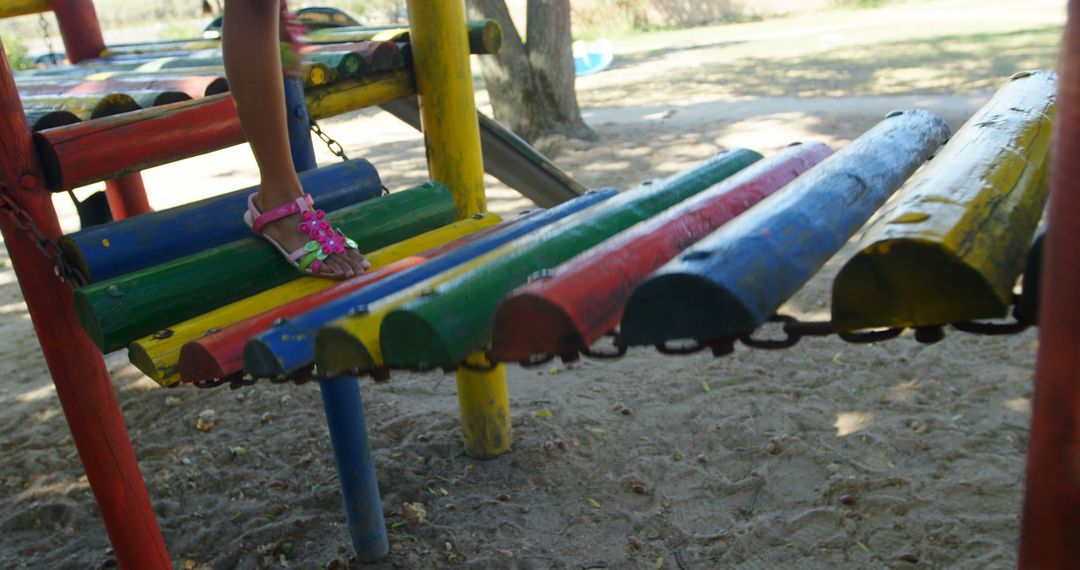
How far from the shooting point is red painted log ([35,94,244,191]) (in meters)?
2.21

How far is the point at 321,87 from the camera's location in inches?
116

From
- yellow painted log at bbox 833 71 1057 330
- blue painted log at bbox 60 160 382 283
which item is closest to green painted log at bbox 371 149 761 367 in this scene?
yellow painted log at bbox 833 71 1057 330

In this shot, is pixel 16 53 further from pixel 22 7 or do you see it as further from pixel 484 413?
pixel 484 413

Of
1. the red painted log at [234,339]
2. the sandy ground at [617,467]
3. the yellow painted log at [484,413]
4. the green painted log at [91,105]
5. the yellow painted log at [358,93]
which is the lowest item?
the sandy ground at [617,467]

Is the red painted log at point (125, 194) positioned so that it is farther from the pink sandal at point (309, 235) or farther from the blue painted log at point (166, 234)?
the pink sandal at point (309, 235)

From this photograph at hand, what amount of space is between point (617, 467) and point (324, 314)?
1786 mm

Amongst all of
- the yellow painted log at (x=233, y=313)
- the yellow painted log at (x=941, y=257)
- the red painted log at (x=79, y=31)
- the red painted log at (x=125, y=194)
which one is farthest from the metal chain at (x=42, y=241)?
the red painted log at (x=79, y=31)

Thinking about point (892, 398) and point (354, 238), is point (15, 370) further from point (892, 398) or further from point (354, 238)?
point (892, 398)

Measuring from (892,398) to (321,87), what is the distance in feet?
7.71

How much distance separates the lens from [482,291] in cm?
166

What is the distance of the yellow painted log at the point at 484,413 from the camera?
3.35 m

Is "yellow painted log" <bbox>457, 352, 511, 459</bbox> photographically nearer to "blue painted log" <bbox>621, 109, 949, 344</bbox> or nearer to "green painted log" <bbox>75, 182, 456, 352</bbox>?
"green painted log" <bbox>75, 182, 456, 352</bbox>

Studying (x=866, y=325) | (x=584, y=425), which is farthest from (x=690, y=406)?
(x=866, y=325)

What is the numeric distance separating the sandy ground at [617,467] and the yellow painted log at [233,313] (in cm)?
111
